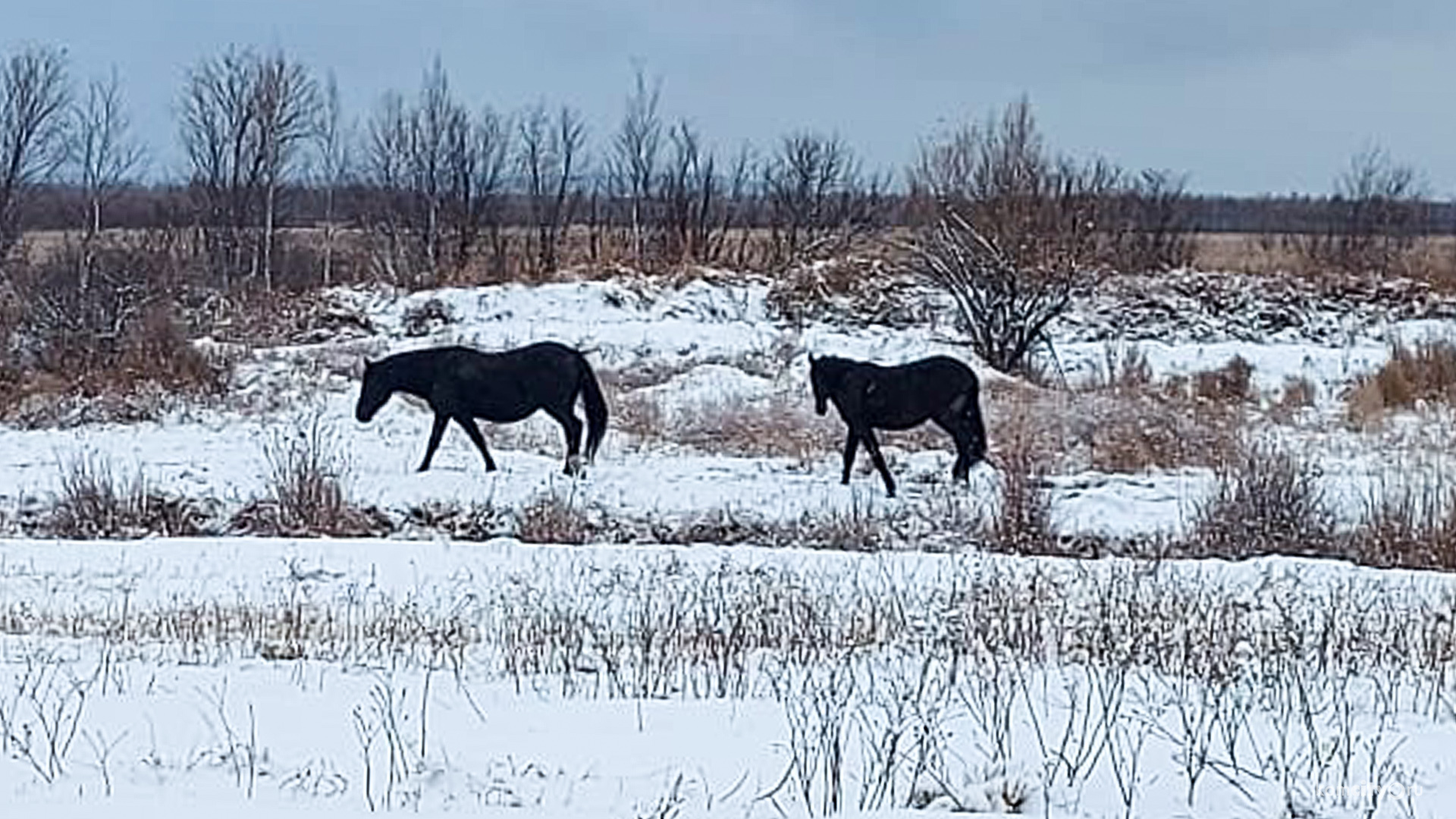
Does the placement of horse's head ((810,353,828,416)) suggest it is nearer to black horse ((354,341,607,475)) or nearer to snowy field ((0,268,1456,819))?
snowy field ((0,268,1456,819))

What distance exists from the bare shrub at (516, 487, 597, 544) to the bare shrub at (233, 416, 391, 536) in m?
1.43

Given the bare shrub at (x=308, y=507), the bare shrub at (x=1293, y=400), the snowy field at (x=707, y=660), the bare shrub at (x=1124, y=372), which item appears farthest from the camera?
the bare shrub at (x=1124, y=372)

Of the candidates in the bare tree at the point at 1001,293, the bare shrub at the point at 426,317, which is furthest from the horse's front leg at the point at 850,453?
the bare shrub at the point at 426,317

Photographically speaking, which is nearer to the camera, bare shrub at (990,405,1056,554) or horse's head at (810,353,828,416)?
bare shrub at (990,405,1056,554)

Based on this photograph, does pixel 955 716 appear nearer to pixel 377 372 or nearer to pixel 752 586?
pixel 752 586

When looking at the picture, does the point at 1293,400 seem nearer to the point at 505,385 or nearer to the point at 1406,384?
the point at 1406,384

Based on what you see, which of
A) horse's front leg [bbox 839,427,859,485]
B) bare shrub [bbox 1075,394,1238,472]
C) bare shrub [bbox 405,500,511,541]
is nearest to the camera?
bare shrub [bbox 405,500,511,541]

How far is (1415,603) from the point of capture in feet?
45.4

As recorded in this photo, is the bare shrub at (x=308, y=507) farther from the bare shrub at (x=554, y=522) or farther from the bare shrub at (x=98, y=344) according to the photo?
the bare shrub at (x=98, y=344)

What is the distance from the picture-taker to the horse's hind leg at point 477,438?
73.8 feet

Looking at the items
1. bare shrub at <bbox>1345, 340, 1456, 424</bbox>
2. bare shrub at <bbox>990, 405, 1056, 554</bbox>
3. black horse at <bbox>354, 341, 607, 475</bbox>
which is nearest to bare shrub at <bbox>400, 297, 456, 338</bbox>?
black horse at <bbox>354, 341, 607, 475</bbox>

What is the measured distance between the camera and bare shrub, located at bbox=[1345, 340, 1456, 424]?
2969 cm

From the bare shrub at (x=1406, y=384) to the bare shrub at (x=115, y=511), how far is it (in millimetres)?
15858

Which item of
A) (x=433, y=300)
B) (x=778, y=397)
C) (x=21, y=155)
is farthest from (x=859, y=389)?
(x=21, y=155)
